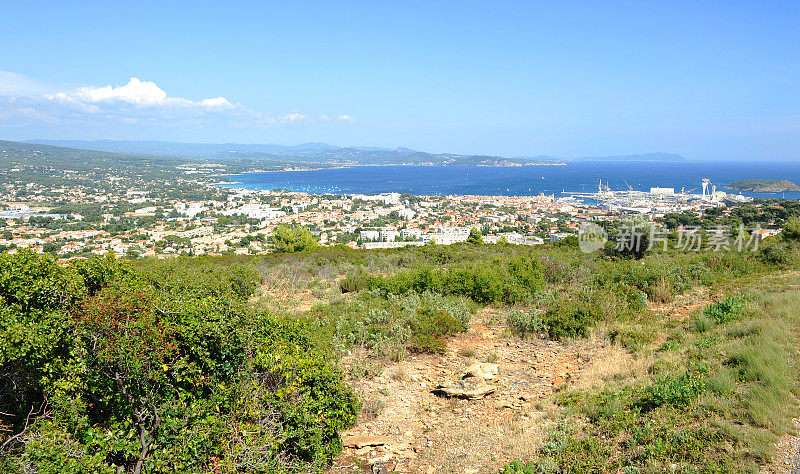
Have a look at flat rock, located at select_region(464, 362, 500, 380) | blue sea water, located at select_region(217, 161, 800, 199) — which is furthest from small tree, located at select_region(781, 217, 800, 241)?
blue sea water, located at select_region(217, 161, 800, 199)

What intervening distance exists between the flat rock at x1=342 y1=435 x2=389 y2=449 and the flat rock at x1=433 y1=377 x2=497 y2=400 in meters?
1.22

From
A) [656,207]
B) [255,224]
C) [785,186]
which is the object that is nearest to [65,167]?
[255,224]

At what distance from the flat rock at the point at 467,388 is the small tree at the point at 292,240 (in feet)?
58.0

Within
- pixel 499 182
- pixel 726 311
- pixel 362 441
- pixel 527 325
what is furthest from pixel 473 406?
pixel 499 182

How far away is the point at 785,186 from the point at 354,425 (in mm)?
75690

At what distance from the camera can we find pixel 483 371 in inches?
215

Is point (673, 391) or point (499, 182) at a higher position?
point (499, 182)

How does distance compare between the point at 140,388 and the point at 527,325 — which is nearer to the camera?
the point at 140,388

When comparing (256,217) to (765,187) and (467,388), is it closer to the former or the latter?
(467,388)

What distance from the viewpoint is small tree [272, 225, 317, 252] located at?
72.7 ft

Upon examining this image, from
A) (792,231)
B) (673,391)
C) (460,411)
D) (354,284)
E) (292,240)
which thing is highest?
(792,231)

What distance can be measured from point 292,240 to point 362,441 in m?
19.4

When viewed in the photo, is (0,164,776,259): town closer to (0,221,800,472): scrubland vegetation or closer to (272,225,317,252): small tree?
(272,225,317,252): small tree

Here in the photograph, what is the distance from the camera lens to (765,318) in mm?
5969
